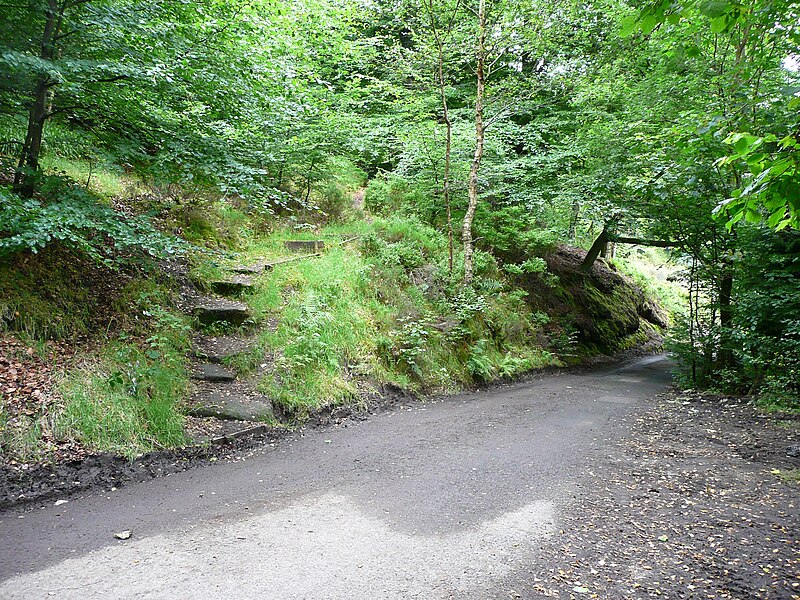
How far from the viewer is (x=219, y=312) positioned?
713 centimetres

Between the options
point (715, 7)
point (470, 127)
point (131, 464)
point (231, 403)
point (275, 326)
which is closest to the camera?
point (715, 7)

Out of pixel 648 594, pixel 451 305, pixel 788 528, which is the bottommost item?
pixel 648 594

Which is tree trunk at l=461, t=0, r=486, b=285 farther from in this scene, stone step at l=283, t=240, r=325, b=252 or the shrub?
the shrub

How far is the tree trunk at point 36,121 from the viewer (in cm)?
502

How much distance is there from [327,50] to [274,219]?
4.08 metres

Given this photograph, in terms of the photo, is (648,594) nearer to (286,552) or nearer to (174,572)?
(286,552)

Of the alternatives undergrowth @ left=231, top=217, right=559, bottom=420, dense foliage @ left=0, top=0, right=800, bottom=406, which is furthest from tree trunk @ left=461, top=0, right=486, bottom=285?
undergrowth @ left=231, top=217, right=559, bottom=420

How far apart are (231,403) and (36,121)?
407 cm

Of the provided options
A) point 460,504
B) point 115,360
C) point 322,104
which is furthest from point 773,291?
point 115,360

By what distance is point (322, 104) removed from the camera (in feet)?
30.2

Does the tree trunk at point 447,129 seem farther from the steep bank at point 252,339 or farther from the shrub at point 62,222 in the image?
the shrub at point 62,222

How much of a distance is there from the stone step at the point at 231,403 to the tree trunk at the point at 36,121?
3107mm

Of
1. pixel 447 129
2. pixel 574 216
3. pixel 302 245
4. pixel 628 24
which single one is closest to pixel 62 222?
pixel 628 24

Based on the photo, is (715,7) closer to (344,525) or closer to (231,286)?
(344,525)
